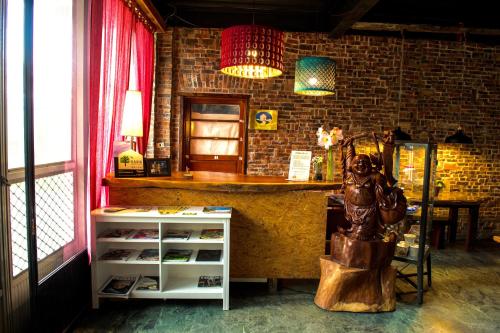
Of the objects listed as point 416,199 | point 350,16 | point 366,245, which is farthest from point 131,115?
point 350,16

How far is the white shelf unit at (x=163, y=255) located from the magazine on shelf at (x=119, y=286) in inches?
1.6

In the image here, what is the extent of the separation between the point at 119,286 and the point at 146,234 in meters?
0.49

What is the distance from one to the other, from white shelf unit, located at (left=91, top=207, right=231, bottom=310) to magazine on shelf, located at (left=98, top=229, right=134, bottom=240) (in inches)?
1.1

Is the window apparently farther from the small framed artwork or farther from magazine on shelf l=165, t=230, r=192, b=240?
magazine on shelf l=165, t=230, r=192, b=240

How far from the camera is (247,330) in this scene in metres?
2.73

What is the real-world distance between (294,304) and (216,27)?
4188mm

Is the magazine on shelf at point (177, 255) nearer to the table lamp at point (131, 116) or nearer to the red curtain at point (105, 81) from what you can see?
the red curtain at point (105, 81)

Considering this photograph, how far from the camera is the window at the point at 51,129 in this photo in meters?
2.13

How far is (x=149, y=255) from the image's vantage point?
120 inches

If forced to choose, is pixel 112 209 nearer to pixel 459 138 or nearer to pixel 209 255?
pixel 209 255

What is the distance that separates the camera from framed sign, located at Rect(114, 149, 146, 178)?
10.1ft

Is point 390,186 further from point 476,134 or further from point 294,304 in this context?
point 476,134

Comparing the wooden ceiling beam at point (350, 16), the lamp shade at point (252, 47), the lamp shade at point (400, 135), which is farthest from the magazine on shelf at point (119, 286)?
the lamp shade at point (400, 135)

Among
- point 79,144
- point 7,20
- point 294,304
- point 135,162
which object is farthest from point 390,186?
point 7,20
